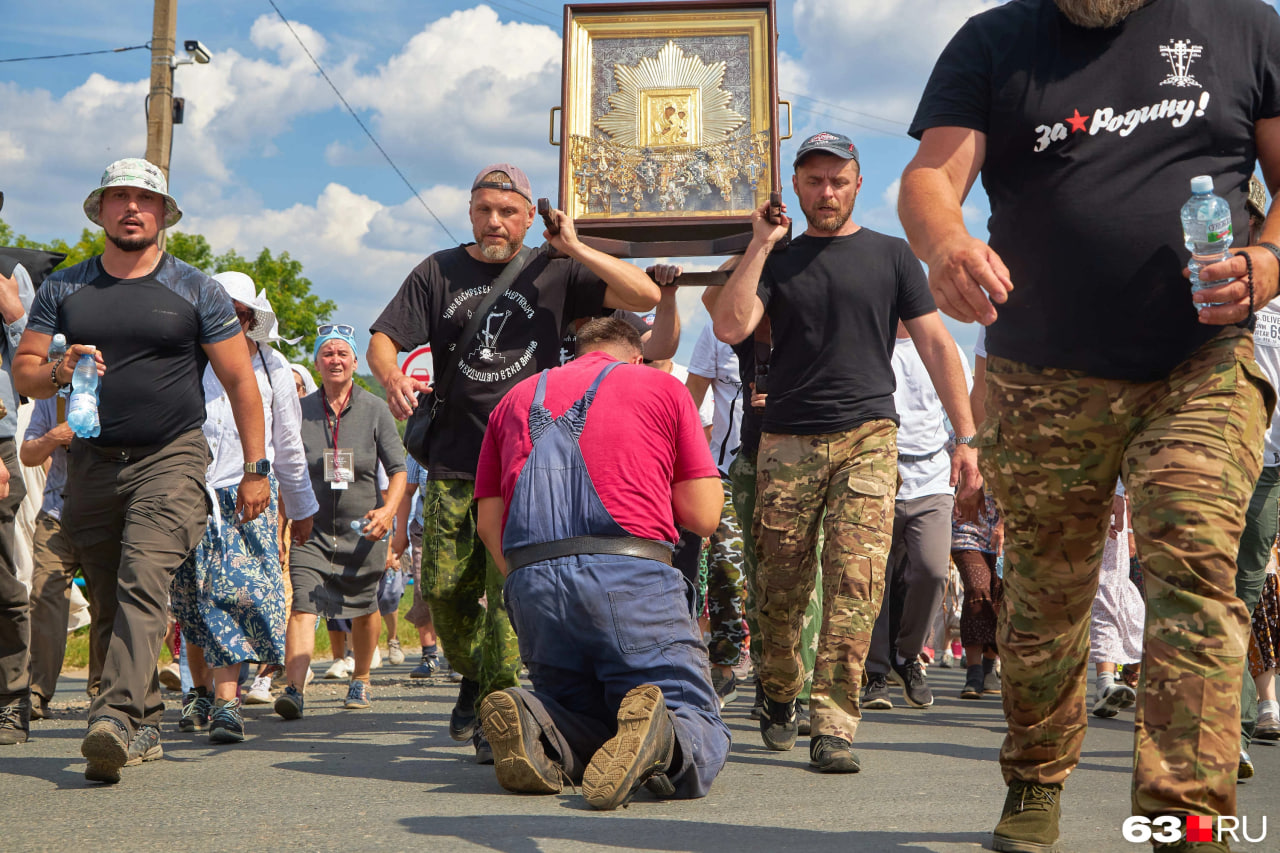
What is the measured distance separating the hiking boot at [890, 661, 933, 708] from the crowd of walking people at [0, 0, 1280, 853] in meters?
0.02

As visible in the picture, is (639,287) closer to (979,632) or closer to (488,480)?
(488,480)

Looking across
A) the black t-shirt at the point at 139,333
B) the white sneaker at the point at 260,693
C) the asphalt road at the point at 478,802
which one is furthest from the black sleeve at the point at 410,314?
the white sneaker at the point at 260,693

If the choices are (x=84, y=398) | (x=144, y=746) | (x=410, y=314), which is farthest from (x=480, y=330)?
(x=144, y=746)

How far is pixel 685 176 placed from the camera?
6.78 meters

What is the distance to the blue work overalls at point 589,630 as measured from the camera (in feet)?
16.2

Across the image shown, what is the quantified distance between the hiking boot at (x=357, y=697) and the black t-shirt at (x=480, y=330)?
2.83 metres

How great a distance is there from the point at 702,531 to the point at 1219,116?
99.2 inches

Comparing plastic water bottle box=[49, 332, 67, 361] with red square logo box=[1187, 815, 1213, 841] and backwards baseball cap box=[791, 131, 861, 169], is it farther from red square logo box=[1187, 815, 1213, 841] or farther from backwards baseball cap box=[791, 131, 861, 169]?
red square logo box=[1187, 815, 1213, 841]

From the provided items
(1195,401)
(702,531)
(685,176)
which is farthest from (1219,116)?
(685,176)

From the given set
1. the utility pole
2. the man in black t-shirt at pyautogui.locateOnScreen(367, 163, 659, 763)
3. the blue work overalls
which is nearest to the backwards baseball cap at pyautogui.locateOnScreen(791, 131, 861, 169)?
the man in black t-shirt at pyautogui.locateOnScreen(367, 163, 659, 763)

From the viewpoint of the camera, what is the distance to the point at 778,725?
641cm

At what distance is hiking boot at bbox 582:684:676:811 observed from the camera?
14.7 feet

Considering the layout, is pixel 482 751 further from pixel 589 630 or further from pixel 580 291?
pixel 580 291

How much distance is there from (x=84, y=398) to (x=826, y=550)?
3180 mm
